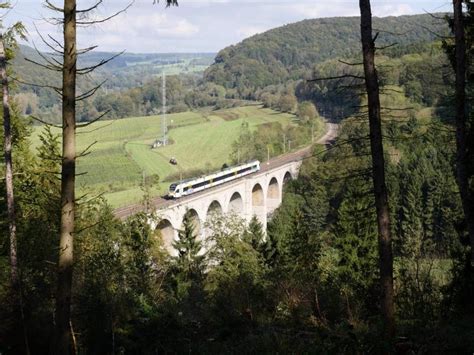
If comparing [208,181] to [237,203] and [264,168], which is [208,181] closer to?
[237,203]

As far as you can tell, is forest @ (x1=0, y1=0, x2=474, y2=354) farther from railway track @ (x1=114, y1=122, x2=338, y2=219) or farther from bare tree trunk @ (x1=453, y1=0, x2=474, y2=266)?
railway track @ (x1=114, y1=122, x2=338, y2=219)

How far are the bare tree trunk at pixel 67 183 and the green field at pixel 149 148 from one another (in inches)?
1492

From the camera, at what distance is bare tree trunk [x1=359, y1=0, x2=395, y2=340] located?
7.62 m

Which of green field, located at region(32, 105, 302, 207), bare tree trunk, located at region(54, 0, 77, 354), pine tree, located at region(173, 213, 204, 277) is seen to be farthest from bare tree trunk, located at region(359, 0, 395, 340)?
green field, located at region(32, 105, 302, 207)

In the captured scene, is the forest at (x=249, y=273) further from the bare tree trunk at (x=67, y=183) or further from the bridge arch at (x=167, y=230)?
the bridge arch at (x=167, y=230)

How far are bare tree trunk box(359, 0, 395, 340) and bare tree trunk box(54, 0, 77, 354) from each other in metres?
4.18

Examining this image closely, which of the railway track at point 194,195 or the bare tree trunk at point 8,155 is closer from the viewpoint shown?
the bare tree trunk at point 8,155

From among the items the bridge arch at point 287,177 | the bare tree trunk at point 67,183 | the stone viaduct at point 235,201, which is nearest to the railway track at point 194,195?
the stone viaduct at point 235,201

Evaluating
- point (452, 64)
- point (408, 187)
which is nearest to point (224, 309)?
point (452, 64)

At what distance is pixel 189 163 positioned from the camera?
7019 cm

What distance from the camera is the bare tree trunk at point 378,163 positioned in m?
7.62

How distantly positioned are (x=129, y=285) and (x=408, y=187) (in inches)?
1472

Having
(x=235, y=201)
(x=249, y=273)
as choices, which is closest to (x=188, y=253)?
(x=249, y=273)

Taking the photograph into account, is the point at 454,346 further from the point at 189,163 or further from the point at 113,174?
the point at 189,163
